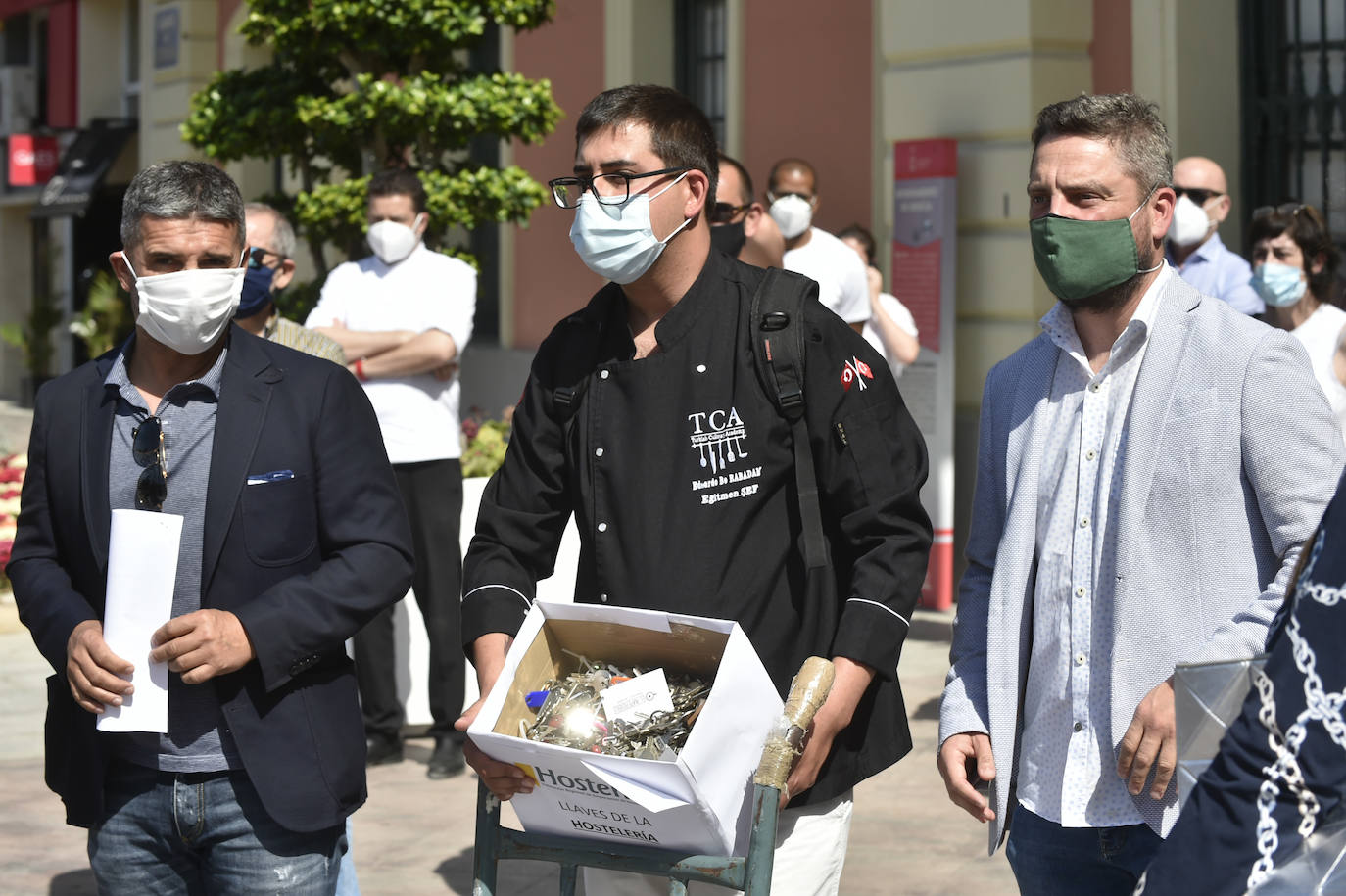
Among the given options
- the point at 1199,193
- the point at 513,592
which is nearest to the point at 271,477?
the point at 513,592

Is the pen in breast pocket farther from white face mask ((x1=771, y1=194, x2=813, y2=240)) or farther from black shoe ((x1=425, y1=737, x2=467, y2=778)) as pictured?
white face mask ((x1=771, y1=194, x2=813, y2=240))

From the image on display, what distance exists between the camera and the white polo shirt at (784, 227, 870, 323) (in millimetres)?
6777

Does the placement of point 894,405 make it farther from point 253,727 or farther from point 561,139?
point 561,139

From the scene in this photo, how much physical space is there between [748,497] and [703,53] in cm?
1055

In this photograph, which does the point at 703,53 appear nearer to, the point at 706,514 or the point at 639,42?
the point at 639,42

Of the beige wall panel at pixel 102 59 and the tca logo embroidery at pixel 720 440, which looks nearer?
the tca logo embroidery at pixel 720 440

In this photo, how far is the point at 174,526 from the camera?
2988mm

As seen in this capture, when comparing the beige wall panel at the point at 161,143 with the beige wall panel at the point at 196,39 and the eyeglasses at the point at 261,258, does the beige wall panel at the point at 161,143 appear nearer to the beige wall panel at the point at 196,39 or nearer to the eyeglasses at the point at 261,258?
the beige wall panel at the point at 196,39

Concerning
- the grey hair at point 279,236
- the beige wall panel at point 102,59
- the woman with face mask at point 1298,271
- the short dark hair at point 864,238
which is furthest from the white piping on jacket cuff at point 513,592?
the beige wall panel at point 102,59

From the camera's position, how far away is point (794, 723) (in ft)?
8.85

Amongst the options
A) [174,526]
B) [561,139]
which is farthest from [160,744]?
[561,139]

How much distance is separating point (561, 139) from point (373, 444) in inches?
426

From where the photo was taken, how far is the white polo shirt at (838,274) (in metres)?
6.78

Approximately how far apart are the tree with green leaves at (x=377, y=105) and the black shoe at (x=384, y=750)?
377 centimetres
